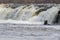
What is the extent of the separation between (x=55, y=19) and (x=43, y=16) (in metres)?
0.94

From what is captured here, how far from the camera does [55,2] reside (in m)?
17.5

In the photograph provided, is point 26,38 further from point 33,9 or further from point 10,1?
point 10,1

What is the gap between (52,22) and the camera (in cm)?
1037

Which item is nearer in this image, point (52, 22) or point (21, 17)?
point (52, 22)

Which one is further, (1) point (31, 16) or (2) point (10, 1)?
(2) point (10, 1)

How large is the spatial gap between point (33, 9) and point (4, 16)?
1.42m

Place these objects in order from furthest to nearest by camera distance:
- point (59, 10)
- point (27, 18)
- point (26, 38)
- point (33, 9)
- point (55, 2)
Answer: point (55, 2) → point (33, 9) → point (27, 18) → point (59, 10) → point (26, 38)

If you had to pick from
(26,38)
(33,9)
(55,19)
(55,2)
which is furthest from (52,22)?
(55,2)

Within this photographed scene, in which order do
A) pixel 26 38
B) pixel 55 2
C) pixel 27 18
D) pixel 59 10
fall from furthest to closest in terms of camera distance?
pixel 55 2 → pixel 27 18 → pixel 59 10 → pixel 26 38

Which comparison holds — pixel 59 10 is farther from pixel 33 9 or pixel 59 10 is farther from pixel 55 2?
pixel 55 2

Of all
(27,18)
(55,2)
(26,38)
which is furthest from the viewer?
(55,2)

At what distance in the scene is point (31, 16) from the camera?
12.5 metres

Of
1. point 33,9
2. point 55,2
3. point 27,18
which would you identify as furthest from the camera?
point 55,2

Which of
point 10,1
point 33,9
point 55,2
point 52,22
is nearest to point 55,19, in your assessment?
point 52,22
